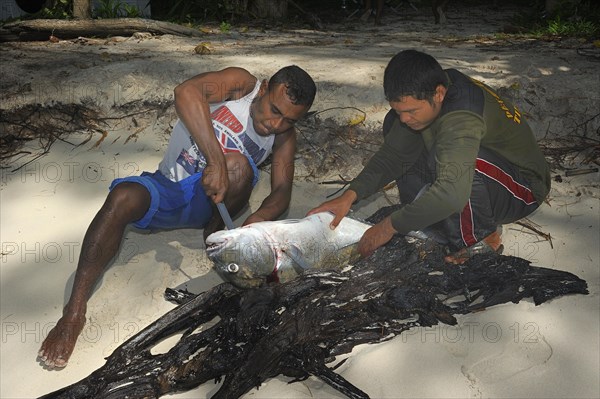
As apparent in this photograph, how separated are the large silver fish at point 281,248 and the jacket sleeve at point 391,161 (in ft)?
0.83

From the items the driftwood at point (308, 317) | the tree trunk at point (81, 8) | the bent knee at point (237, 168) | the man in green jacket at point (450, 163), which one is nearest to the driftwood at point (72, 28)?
the tree trunk at point (81, 8)

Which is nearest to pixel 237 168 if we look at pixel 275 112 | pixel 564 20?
pixel 275 112

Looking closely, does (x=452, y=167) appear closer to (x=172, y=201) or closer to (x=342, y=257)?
(x=342, y=257)

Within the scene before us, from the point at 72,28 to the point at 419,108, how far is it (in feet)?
12.3

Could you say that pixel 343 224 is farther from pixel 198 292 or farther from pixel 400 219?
pixel 198 292

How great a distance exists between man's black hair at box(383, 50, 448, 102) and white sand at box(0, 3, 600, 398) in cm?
90

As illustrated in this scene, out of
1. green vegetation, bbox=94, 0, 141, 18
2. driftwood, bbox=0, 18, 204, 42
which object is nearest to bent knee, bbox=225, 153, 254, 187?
driftwood, bbox=0, 18, 204, 42

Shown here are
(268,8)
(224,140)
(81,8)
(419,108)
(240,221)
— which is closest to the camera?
(419,108)

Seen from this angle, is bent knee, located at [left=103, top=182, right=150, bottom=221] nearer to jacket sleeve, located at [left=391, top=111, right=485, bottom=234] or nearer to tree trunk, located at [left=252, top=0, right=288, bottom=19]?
jacket sleeve, located at [left=391, top=111, right=485, bottom=234]

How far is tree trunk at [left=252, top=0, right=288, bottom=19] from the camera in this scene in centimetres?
725

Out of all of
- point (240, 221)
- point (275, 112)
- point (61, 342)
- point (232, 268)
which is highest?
point (275, 112)

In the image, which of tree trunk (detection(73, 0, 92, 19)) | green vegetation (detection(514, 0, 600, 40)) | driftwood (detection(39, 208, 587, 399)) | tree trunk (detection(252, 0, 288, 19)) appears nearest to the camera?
driftwood (detection(39, 208, 587, 399))

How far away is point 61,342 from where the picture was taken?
2334mm

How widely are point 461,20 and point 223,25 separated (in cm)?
310
